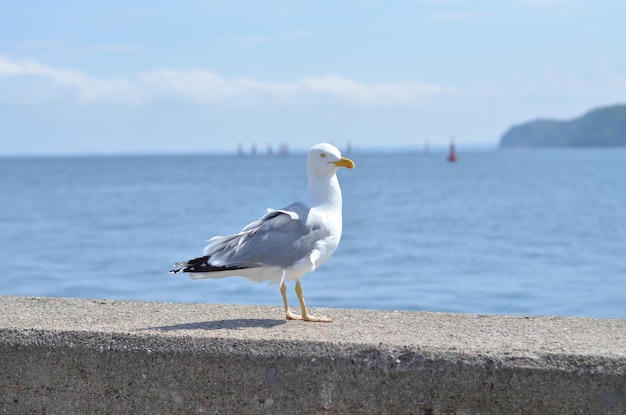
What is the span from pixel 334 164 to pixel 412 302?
10.7 meters

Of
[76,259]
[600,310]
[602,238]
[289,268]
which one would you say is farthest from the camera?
[602,238]

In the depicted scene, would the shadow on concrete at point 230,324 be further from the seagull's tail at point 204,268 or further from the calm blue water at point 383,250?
the calm blue water at point 383,250

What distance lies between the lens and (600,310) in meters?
14.8

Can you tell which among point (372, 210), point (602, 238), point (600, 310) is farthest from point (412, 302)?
point (372, 210)

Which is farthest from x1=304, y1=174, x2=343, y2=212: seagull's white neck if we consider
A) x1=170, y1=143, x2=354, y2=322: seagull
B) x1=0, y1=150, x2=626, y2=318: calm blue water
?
x1=0, y1=150, x2=626, y2=318: calm blue water

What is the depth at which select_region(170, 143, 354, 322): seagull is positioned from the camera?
4.53 metres

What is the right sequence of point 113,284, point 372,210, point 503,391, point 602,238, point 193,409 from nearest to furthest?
point 503,391, point 193,409, point 113,284, point 602,238, point 372,210

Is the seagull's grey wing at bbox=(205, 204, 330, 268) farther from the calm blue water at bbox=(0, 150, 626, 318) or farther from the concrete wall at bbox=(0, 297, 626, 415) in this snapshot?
the calm blue water at bbox=(0, 150, 626, 318)

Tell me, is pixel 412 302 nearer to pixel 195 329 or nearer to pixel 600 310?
pixel 600 310

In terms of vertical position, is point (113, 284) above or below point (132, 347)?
below

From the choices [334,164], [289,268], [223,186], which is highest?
[334,164]

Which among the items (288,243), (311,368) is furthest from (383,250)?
(311,368)

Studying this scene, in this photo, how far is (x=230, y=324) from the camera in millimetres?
4477

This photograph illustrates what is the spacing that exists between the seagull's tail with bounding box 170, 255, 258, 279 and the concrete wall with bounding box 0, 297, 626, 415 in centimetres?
26
